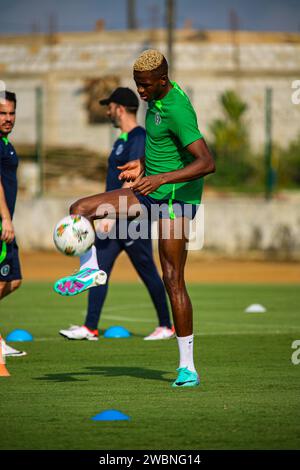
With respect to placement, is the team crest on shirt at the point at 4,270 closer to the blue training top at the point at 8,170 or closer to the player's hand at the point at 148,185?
the blue training top at the point at 8,170

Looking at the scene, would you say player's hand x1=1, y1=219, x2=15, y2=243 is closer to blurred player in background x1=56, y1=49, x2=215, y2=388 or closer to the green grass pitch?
the green grass pitch

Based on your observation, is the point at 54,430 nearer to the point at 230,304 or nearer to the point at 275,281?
the point at 230,304

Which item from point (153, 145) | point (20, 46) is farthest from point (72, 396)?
point (20, 46)

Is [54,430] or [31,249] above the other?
[54,430]

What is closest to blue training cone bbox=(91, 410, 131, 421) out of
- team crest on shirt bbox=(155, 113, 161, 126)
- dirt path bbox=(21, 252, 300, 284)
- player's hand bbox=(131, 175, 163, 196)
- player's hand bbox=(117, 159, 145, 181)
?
player's hand bbox=(131, 175, 163, 196)

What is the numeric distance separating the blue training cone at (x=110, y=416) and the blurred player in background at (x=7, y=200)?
329 cm

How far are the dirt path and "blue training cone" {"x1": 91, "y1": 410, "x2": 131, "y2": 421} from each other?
14119mm

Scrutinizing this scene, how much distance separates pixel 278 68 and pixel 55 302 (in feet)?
119

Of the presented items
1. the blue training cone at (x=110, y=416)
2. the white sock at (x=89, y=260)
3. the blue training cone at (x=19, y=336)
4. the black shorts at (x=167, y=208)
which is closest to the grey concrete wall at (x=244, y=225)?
the blue training cone at (x=19, y=336)

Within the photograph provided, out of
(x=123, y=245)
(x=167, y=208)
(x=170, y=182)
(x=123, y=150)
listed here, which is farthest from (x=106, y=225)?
(x=170, y=182)

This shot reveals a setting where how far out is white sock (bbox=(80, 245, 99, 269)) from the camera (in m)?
→ 8.80

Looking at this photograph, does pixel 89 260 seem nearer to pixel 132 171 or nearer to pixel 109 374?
pixel 132 171

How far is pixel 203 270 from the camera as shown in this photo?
23.7m

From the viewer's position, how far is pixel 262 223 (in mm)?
24766
